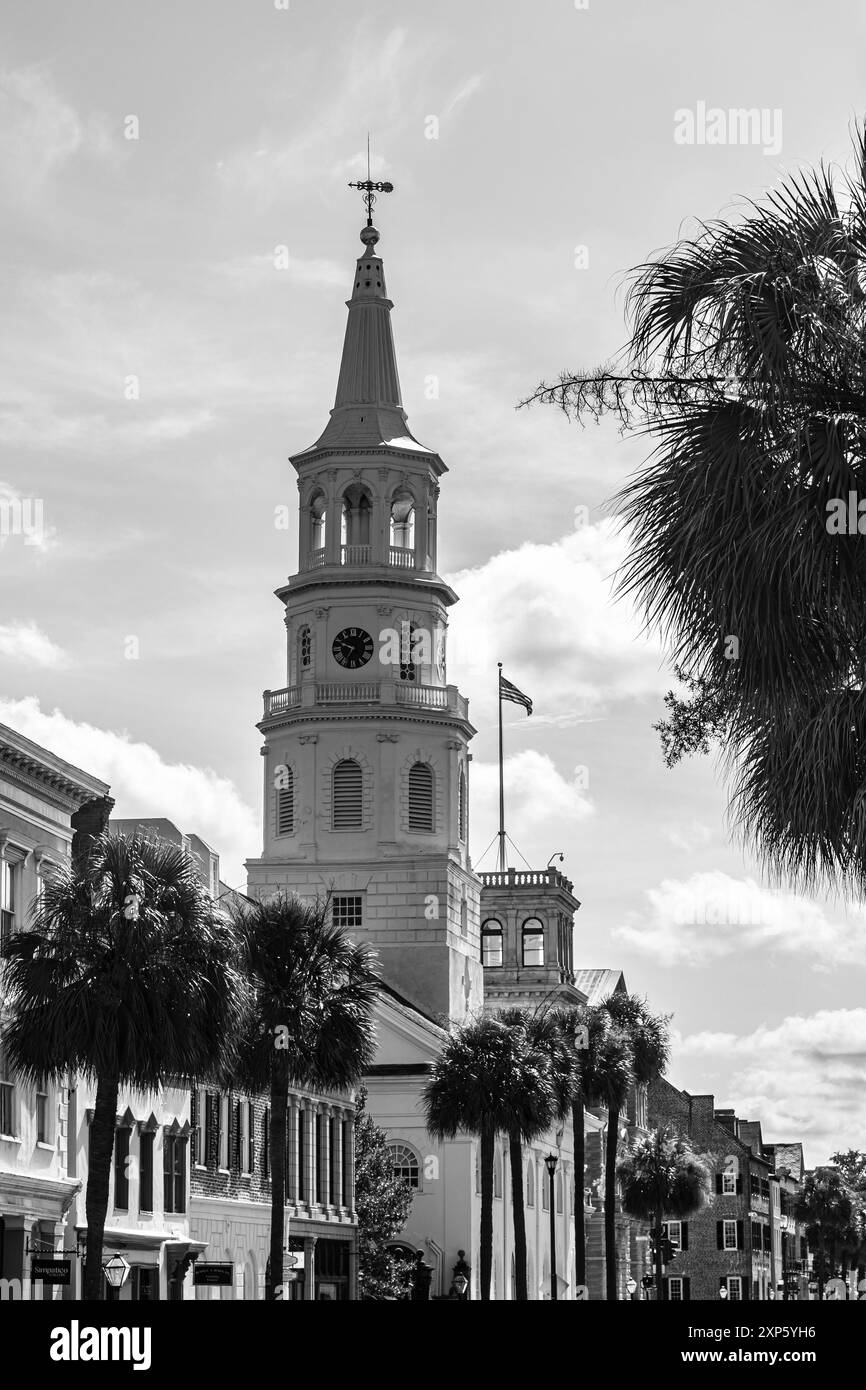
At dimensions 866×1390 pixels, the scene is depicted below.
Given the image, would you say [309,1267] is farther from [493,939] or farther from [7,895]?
[493,939]

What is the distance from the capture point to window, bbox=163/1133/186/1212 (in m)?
55.1

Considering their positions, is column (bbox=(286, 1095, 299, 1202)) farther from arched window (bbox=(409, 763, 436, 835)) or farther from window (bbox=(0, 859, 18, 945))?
arched window (bbox=(409, 763, 436, 835))

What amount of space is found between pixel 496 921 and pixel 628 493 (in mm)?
115764

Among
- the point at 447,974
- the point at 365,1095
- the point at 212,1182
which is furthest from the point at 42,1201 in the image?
the point at 447,974

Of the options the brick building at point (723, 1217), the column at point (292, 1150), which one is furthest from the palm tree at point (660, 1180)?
the column at point (292, 1150)

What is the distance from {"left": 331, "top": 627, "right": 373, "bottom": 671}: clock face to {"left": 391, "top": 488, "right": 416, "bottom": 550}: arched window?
476 centimetres

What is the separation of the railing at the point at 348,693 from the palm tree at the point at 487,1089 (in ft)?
105

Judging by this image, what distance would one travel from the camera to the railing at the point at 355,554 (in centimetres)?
10256

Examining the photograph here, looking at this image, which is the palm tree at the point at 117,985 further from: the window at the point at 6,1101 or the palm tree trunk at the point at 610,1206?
the palm tree trunk at the point at 610,1206

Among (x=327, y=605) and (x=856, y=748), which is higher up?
(x=327, y=605)

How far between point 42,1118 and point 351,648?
56222 mm

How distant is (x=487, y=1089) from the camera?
6844 cm
